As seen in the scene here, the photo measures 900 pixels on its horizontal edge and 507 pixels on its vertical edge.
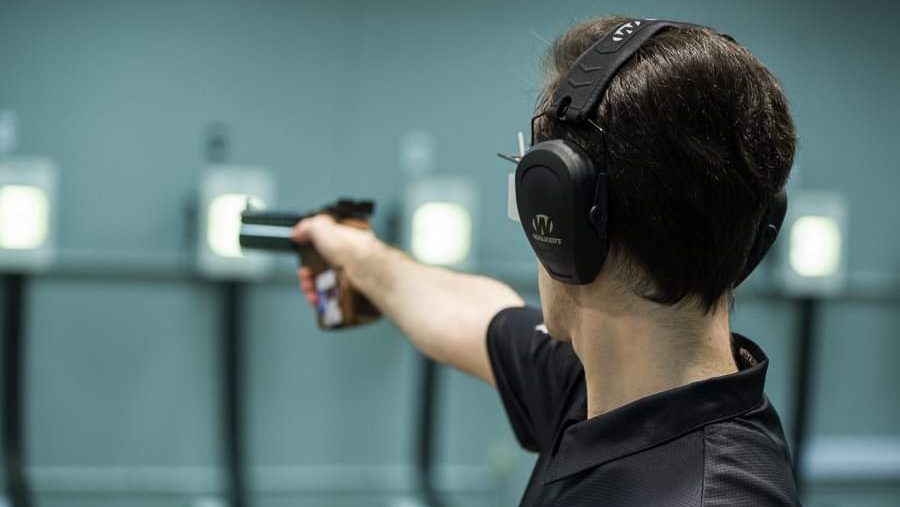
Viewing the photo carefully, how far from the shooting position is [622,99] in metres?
0.76

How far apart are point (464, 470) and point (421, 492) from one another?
6.6 inches

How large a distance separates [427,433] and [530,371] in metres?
1.73

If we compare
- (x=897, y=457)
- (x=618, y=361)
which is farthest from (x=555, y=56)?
(x=897, y=457)

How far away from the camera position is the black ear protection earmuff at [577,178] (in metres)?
0.77

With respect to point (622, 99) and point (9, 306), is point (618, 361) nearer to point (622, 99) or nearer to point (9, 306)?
point (622, 99)

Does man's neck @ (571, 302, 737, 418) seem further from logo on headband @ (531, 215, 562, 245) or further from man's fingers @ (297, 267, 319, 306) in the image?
man's fingers @ (297, 267, 319, 306)

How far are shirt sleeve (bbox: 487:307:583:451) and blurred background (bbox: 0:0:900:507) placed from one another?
1.45 m

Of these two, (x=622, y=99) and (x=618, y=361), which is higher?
(x=622, y=99)

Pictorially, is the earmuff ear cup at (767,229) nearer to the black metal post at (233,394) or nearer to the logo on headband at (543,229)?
the logo on headband at (543,229)

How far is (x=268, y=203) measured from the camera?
2.70 m

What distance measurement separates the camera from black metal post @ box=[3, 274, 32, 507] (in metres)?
2.59

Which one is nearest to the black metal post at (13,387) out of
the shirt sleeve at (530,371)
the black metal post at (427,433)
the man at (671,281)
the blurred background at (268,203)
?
the blurred background at (268,203)

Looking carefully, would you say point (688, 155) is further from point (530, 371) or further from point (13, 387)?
point (13, 387)

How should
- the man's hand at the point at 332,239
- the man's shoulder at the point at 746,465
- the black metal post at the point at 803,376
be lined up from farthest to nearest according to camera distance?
the black metal post at the point at 803,376 → the man's hand at the point at 332,239 → the man's shoulder at the point at 746,465
